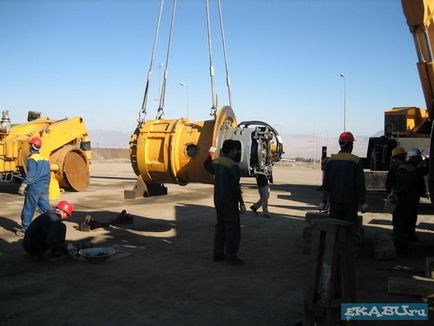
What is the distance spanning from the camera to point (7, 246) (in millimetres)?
6551

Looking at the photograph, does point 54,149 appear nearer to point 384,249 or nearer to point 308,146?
point 384,249

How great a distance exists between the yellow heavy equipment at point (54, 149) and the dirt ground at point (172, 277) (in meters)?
3.34

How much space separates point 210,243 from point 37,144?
3391 mm

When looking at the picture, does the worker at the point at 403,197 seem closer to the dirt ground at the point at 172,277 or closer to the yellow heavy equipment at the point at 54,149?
the dirt ground at the point at 172,277

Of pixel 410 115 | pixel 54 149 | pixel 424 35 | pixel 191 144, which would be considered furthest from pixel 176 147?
pixel 410 115

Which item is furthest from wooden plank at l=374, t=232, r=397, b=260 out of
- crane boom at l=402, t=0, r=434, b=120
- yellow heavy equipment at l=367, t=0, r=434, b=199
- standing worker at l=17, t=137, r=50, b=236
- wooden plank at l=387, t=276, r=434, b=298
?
standing worker at l=17, t=137, r=50, b=236

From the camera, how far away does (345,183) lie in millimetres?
5293

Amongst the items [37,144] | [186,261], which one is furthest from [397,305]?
[37,144]

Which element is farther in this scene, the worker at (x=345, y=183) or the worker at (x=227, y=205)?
the worker at (x=227, y=205)

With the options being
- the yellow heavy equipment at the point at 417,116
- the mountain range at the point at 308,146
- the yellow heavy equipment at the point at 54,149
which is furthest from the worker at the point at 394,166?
the mountain range at the point at 308,146

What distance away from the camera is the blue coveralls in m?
7.20

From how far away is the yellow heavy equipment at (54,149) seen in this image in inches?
478

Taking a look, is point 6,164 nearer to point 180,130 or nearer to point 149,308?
point 180,130

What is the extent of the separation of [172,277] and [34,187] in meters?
3.37
